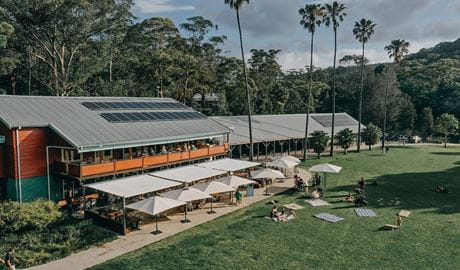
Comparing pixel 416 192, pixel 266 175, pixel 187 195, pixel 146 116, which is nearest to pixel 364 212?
pixel 266 175

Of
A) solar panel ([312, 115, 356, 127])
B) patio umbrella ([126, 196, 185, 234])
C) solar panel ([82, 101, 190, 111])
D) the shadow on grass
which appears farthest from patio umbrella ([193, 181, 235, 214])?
solar panel ([312, 115, 356, 127])

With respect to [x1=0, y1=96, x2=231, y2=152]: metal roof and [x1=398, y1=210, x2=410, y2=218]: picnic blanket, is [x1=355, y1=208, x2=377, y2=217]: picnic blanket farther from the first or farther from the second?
[x1=0, y1=96, x2=231, y2=152]: metal roof

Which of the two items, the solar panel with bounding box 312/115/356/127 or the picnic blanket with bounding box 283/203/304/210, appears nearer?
the picnic blanket with bounding box 283/203/304/210

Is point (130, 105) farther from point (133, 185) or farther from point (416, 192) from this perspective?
point (416, 192)

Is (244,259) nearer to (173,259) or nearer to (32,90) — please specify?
(173,259)

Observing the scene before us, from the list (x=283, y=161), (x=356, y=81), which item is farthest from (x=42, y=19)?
(x=356, y=81)
